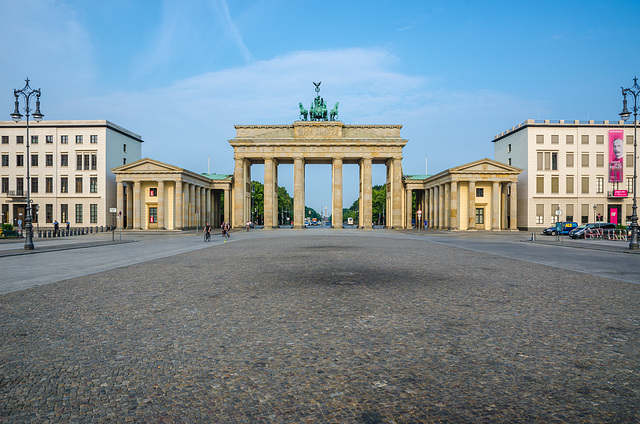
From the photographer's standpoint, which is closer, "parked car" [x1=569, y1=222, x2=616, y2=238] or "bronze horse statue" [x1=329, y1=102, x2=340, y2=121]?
"parked car" [x1=569, y1=222, x2=616, y2=238]

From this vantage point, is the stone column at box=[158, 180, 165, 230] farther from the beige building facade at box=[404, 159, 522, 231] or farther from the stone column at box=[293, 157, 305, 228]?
the beige building facade at box=[404, 159, 522, 231]

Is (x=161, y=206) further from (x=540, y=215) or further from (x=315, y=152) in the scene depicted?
(x=540, y=215)

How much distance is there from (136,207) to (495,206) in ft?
181

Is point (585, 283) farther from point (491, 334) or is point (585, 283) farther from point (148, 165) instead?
point (148, 165)

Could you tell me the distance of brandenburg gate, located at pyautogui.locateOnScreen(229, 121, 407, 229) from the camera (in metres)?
71.9

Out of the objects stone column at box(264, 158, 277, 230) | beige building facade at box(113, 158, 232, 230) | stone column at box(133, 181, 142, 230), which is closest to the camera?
beige building facade at box(113, 158, 232, 230)

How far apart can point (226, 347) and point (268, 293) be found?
13.9 ft

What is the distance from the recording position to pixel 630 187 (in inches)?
2623

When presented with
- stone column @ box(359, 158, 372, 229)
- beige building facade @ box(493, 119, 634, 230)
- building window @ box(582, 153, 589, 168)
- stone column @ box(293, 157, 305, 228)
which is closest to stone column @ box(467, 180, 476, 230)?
beige building facade @ box(493, 119, 634, 230)

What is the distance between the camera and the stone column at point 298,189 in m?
72.6

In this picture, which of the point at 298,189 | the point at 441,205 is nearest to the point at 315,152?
the point at 298,189

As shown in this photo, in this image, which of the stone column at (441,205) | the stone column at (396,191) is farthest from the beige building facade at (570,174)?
the stone column at (396,191)

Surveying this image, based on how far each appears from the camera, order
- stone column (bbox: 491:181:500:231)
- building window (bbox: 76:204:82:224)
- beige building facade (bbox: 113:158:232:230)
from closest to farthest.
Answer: beige building facade (bbox: 113:158:232:230) → stone column (bbox: 491:181:500:231) → building window (bbox: 76:204:82:224)

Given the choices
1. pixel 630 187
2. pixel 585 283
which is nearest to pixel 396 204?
pixel 630 187
